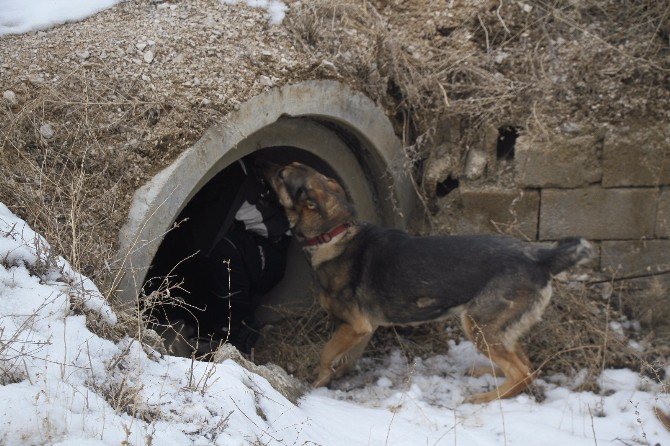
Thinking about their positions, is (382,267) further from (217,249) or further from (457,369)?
(217,249)

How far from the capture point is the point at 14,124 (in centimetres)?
433

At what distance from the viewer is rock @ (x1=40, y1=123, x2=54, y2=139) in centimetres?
440

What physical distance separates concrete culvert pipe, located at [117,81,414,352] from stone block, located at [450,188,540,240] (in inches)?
19.7

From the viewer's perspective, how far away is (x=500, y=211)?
5941 millimetres

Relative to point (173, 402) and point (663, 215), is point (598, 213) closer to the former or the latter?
point (663, 215)

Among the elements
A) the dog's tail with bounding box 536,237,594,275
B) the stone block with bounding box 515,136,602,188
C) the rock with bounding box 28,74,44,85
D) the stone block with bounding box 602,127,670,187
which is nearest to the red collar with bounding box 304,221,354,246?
the dog's tail with bounding box 536,237,594,275

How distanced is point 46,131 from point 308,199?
1.71m

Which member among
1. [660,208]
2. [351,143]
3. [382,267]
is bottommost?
[382,267]

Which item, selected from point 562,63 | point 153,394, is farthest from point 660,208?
point 153,394

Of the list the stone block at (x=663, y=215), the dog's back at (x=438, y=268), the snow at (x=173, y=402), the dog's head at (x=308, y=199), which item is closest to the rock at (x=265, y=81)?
the dog's head at (x=308, y=199)

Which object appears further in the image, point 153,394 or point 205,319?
point 205,319

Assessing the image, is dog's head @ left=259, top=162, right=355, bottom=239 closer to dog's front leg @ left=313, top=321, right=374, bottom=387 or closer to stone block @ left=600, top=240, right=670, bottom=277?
dog's front leg @ left=313, top=321, right=374, bottom=387

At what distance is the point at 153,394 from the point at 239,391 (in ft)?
1.38

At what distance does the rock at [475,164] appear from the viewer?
591 centimetres
